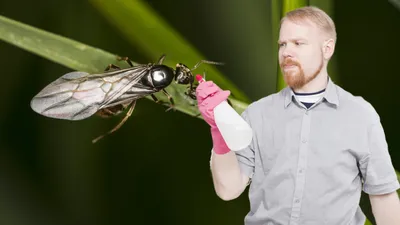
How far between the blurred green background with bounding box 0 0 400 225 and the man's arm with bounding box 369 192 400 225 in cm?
21

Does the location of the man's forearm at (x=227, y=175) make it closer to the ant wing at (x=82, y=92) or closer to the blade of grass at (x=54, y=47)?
the blade of grass at (x=54, y=47)

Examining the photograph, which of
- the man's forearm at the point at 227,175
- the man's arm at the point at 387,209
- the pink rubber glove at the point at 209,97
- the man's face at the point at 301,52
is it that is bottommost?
the man's arm at the point at 387,209

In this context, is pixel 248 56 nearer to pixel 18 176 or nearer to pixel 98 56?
pixel 98 56

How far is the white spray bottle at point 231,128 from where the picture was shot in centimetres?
67

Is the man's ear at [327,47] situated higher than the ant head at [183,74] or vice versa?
the man's ear at [327,47]

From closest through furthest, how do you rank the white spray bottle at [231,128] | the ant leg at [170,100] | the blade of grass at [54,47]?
the white spray bottle at [231,128], the blade of grass at [54,47], the ant leg at [170,100]

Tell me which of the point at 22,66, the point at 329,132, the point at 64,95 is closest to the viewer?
the point at 329,132

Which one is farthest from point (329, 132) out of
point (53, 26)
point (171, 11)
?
point (53, 26)

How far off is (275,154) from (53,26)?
17.6 inches

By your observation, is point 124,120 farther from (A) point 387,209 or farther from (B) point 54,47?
(A) point 387,209

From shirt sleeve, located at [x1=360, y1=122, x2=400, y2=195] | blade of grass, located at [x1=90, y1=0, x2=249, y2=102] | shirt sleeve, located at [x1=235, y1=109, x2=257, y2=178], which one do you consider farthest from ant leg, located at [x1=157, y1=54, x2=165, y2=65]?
shirt sleeve, located at [x1=360, y1=122, x2=400, y2=195]

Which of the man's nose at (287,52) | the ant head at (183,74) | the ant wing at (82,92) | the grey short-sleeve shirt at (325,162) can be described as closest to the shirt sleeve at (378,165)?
the grey short-sleeve shirt at (325,162)

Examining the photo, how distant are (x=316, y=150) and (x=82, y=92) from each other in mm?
341

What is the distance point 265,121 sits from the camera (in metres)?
0.75
